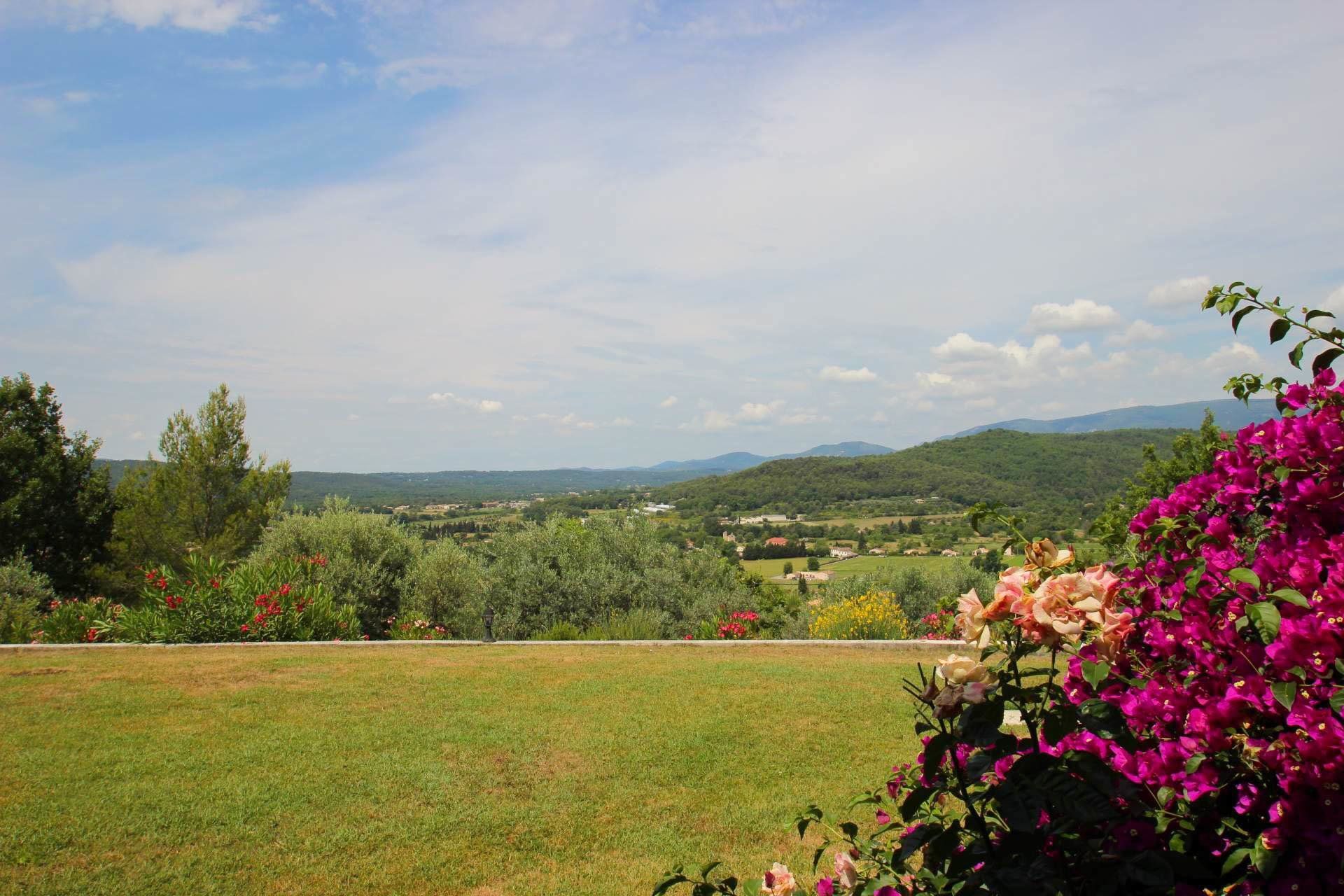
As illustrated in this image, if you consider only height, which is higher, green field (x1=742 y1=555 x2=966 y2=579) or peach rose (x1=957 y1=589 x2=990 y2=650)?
peach rose (x1=957 y1=589 x2=990 y2=650)

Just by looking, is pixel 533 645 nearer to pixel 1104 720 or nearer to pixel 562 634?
pixel 562 634

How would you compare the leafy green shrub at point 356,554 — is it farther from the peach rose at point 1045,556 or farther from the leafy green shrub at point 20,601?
the peach rose at point 1045,556

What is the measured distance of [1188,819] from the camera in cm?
144

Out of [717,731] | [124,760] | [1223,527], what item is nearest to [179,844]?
[124,760]

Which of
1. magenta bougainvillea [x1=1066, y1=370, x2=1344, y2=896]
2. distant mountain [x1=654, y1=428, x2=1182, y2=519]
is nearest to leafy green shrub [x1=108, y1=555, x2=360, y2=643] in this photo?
magenta bougainvillea [x1=1066, y1=370, x2=1344, y2=896]

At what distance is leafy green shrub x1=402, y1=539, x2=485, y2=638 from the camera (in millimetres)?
11375

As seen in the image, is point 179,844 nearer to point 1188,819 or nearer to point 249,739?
point 249,739

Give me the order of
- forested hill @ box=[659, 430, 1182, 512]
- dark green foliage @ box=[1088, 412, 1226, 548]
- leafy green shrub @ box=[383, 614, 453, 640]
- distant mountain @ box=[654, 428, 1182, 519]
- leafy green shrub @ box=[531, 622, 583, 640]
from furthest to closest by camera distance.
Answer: distant mountain @ box=[654, 428, 1182, 519] < forested hill @ box=[659, 430, 1182, 512] < dark green foliage @ box=[1088, 412, 1226, 548] < leafy green shrub @ box=[383, 614, 453, 640] < leafy green shrub @ box=[531, 622, 583, 640]

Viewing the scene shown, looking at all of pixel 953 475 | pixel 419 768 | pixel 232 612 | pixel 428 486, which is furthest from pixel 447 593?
pixel 428 486

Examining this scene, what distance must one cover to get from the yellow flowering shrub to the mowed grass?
1758mm

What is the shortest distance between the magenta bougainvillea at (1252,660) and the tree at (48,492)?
2753 cm

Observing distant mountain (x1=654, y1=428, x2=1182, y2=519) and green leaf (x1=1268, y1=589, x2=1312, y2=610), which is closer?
green leaf (x1=1268, y1=589, x2=1312, y2=610)

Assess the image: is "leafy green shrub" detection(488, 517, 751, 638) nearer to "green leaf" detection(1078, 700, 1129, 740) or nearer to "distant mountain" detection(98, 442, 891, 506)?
"green leaf" detection(1078, 700, 1129, 740)

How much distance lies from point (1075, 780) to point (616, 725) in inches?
198
